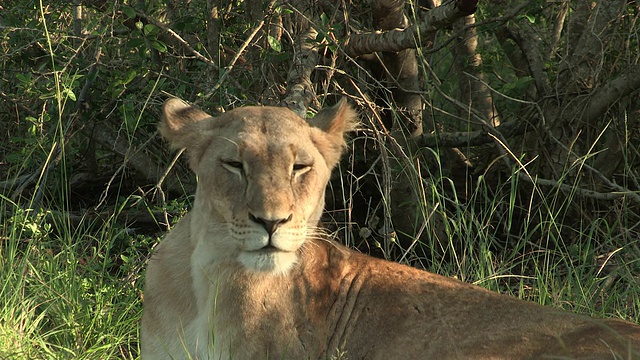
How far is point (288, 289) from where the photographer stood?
3.52 metres

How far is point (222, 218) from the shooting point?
3.29m

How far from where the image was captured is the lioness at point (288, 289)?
3.24 meters

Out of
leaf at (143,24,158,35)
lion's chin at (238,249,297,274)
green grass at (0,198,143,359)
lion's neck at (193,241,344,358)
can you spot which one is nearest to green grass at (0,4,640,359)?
green grass at (0,198,143,359)

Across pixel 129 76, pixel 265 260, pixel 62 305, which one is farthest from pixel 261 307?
pixel 129 76

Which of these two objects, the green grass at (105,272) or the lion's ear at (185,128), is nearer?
the lion's ear at (185,128)

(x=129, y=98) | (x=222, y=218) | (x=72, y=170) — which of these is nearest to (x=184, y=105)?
(x=222, y=218)

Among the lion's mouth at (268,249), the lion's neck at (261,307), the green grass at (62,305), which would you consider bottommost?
the green grass at (62,305)

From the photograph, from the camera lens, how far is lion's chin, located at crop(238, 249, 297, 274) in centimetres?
313

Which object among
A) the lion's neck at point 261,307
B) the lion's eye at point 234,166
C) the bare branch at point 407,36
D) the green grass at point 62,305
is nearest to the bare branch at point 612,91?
the bare branch at point 407,36

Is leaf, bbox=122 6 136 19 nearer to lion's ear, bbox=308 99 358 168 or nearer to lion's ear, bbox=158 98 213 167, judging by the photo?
lion's ear, bbox=158 98 213 167

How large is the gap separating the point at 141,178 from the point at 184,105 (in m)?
2.32

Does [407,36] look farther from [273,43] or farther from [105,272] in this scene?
[105,272]

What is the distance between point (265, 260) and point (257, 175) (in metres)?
0.29

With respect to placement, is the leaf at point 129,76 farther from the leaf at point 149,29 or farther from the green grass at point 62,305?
the green grass at point 62,305
